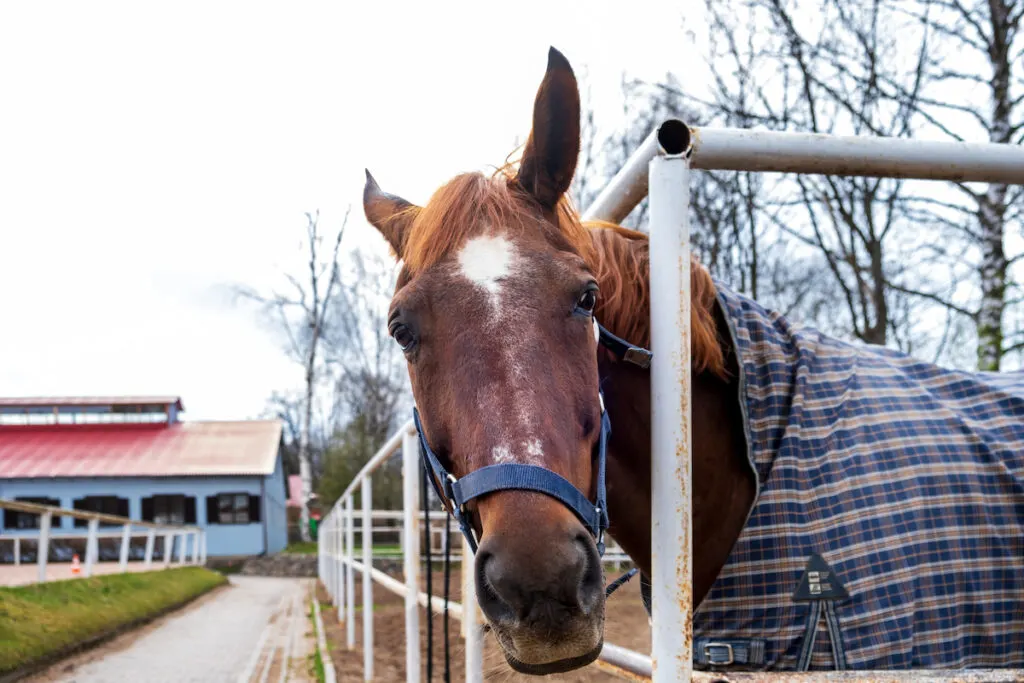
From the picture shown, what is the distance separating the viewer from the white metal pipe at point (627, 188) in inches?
54.3

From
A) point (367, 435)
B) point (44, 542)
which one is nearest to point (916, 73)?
point (44, 542)

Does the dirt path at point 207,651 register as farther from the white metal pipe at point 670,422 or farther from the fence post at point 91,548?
the white metal pipe at point 670,422

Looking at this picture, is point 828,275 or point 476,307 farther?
point 828,275

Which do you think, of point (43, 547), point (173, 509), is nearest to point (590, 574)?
point (43, 547)

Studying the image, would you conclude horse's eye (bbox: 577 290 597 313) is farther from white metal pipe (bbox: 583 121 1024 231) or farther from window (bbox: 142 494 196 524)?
window (bbox: 142 494 196 524)

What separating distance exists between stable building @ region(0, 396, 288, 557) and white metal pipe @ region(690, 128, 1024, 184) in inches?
946

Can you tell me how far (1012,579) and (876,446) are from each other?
0.41 metres

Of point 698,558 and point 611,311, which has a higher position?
point 611,311

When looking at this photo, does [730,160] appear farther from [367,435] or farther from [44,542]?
[367,435]

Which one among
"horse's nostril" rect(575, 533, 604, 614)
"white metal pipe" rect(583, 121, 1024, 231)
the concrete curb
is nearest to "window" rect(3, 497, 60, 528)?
the concrete curb

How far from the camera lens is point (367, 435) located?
21141 millimetres

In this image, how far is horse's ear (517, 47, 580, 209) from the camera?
1449mm

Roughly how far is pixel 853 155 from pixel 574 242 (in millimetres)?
596

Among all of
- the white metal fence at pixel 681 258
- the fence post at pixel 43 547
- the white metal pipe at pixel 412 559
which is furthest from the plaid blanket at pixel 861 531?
the fence post at pixel 43 547
